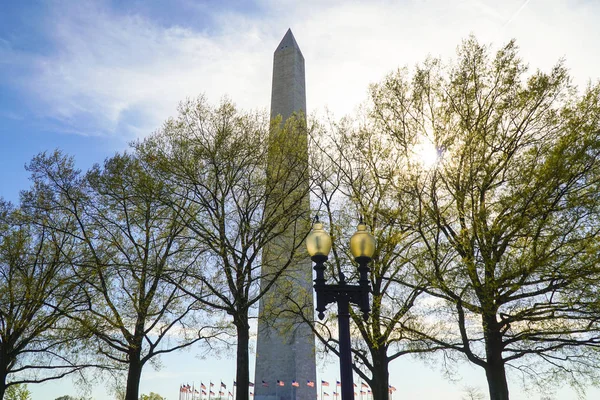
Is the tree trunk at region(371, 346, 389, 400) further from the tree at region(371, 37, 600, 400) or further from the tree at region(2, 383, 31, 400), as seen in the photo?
the tree at region(2, 383, 31, 400)

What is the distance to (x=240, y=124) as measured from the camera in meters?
20.0

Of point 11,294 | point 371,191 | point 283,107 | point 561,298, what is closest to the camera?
point 561,298

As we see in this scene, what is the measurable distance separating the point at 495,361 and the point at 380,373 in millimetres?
4248

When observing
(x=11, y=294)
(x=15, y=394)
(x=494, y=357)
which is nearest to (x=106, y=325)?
(x=11, y=294)

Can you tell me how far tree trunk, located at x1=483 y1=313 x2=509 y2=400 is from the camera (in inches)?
572

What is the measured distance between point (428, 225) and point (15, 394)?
41.7 meters

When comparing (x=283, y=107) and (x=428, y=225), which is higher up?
(x=283, y=107)

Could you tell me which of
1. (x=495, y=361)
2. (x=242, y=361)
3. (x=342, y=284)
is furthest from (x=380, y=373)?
(x=342, y=284)

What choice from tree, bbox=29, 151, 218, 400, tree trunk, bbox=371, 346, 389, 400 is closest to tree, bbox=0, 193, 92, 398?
tree, bbox=29, 151, 218, 400

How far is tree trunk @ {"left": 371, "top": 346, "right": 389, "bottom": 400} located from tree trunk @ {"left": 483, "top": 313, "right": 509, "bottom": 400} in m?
3.78

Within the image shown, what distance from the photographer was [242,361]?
17531 mm

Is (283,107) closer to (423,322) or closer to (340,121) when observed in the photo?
(340,121)

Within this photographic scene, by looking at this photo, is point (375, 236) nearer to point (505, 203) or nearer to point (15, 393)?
point (505, 203)

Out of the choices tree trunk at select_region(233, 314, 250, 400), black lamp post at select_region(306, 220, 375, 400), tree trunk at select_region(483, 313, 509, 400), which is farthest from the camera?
tree trunk at select_region(233, 314, 250, 400)
